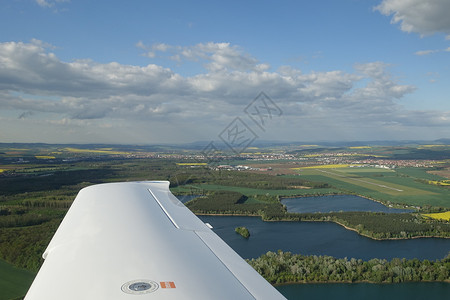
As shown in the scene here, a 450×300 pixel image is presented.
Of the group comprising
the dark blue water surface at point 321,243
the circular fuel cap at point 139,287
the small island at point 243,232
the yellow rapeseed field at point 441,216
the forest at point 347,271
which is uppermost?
the circular fuel cap at point 139,287

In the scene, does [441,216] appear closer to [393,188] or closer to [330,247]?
[330,247]

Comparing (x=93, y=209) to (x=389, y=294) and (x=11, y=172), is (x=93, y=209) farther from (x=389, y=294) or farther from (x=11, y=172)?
(x=11, y=172)

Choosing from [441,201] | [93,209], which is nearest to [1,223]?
[93,209]

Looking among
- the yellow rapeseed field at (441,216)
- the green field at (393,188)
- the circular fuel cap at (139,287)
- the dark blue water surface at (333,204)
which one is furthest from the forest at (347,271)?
the green field at (393,188)

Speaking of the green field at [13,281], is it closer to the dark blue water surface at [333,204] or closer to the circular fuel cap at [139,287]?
the circular fuel cap at [139,287]

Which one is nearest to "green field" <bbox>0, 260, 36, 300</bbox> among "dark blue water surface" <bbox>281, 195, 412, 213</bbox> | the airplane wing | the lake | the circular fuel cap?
the airplane wing

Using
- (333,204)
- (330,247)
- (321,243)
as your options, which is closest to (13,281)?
(330,247)

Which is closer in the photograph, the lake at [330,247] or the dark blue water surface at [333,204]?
the lake at [330,247]

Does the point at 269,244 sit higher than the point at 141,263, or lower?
lower
